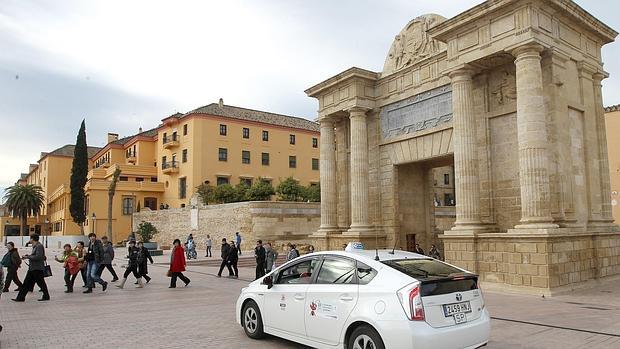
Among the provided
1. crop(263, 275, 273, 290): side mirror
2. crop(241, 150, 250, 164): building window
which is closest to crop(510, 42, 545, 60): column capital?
crop(263, 275, 273, 290): side mirror

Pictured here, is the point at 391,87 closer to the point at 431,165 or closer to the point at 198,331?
the point at 431,165

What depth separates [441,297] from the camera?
5.28 meters

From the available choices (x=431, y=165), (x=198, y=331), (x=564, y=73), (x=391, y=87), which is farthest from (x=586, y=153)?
(x=198, y=331)

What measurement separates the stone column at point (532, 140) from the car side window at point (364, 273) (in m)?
8.00

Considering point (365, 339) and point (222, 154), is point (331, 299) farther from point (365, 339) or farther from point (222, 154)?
point (222, 154)

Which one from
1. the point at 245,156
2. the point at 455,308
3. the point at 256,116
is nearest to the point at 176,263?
the point at 455,308

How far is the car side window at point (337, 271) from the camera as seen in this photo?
595 cm

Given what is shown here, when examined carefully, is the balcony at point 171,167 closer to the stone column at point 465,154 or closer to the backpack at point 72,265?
the backpack at point 72,265

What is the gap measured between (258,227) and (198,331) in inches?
1010

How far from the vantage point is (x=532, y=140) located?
12.4m

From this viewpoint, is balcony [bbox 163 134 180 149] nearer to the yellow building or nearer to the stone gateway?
the stone gateway

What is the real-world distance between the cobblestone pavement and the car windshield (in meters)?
1.67

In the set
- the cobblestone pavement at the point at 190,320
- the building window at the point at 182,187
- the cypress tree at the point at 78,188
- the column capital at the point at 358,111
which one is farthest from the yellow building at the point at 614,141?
the cypress tree at the point at 78,188

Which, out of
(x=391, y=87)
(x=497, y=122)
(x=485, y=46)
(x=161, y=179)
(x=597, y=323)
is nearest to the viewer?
(x=597, y=323)
